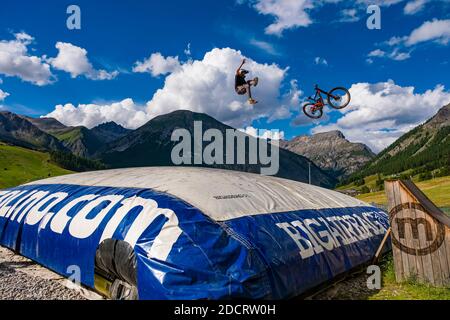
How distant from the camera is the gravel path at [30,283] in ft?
31.0

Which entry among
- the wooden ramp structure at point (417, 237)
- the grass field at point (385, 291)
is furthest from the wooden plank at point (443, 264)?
the grass field at point (385, 291)

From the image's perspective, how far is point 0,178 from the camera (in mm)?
139125

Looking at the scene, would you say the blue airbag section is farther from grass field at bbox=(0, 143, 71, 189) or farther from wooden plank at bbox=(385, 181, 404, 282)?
grass field at bbox=(0, 143, 71, 189)

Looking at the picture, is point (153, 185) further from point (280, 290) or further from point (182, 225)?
point (280, 290)

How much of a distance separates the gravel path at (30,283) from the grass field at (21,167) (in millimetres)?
142024

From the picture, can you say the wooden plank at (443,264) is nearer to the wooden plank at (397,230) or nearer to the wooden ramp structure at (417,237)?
the wooden ramp structure at (417,237)

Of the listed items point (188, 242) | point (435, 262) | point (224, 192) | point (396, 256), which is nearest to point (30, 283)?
point (188, 242)

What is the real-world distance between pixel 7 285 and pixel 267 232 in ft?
26.0

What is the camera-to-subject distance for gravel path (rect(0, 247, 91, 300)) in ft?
31.0

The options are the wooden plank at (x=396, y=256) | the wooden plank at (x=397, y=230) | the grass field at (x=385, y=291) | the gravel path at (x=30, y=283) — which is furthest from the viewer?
the wooden plank at (x=396, y=256)

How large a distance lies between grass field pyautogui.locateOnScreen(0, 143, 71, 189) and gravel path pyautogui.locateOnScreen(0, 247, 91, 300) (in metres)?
142

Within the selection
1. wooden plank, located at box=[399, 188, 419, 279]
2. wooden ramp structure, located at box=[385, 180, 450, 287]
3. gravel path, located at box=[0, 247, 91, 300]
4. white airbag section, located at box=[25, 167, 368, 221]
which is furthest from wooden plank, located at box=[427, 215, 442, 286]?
gravel path, located at box=[0, 247, 91, 300]

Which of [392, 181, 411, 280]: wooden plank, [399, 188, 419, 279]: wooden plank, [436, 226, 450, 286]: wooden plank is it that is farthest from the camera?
[392, 181, 411, 280]: wooden plank

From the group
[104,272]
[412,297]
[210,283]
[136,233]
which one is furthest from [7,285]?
[412,297]
